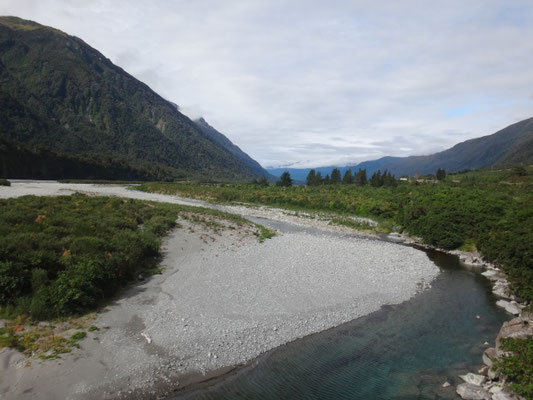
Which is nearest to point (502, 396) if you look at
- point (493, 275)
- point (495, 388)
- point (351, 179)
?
point (495, 388)

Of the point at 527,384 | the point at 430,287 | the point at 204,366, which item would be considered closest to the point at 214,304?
the point at 204,366

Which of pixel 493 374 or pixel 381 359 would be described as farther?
pixel 381 359

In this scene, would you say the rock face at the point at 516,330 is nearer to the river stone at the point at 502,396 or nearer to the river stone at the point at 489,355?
the river stone at the point at 489,355

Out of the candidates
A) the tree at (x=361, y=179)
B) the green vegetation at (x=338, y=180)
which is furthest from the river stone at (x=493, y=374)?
the green vegetation at (x=338, y=180)

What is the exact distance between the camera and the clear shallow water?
8891mm

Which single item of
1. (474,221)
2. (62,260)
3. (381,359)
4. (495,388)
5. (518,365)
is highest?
(474,221)

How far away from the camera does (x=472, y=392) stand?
28.3 ft

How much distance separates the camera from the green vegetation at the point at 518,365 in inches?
312

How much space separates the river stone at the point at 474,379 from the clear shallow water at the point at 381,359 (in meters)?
0.32

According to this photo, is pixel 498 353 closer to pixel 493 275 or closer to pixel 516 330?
pixel 516 330

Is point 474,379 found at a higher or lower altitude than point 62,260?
lower

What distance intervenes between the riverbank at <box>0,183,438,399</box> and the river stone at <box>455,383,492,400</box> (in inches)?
186

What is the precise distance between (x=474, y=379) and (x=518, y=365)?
1327 millimetres

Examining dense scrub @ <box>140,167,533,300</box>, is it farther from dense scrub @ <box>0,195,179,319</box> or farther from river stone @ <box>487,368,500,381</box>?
dense scrub @ <box>0,195,179,319</box>
